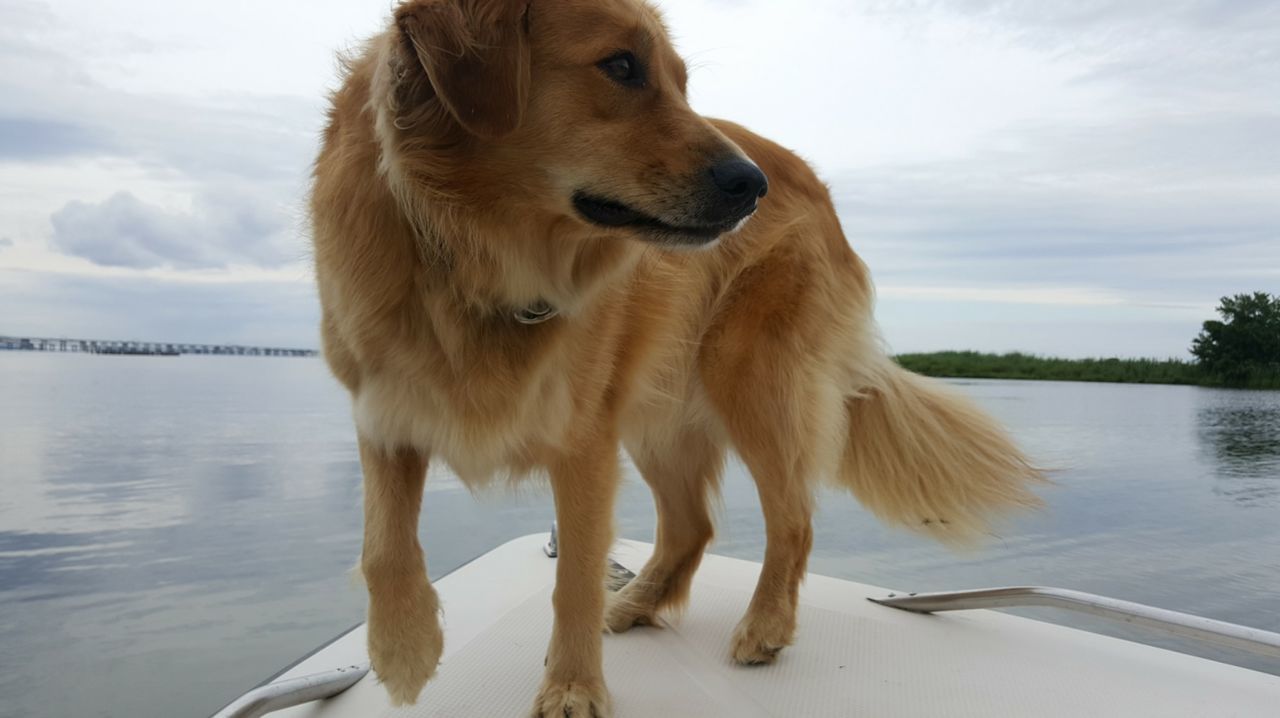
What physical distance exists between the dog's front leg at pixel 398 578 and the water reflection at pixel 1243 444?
289 centimetres

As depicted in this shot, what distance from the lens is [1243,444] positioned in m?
3.02

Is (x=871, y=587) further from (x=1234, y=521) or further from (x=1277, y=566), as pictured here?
(x=1234, y=521)

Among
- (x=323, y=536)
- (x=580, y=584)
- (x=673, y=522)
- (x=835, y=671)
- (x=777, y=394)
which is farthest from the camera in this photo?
(x=323, y=536)

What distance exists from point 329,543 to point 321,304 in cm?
159

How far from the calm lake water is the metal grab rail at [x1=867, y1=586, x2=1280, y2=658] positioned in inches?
5.3

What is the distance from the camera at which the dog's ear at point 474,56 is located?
1.19 metres

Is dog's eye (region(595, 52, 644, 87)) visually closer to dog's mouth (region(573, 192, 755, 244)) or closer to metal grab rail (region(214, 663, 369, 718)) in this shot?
dog's mouth (region(573, 192, 755, 244))

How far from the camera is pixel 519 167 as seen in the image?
1.28 metres

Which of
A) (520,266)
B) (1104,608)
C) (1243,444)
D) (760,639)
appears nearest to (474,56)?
(520,266)

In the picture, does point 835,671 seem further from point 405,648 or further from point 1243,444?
point 1243,444

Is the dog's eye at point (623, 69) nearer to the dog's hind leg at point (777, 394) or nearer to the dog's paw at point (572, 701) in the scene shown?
the dog's hind leg at point (777, 394)

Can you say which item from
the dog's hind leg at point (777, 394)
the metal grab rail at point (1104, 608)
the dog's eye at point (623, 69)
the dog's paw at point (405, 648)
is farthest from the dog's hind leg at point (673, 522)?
the dog's eye at point (623, 69)

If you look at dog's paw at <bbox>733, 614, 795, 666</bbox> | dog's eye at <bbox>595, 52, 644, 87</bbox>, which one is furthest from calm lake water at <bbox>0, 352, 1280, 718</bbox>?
dog's eye at <bbox>595, 52, 644, 87</bbox>

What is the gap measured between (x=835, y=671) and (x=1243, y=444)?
7.76ft
